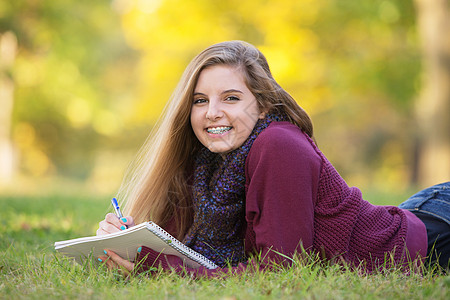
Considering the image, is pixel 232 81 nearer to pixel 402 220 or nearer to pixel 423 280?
pixel 402 220

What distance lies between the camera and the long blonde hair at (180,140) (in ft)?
8.84

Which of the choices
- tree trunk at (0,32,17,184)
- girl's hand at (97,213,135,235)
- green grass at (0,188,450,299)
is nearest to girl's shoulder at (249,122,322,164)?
green grass at (0,188,450,299)

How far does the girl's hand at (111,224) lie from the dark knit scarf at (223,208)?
371 millimetres

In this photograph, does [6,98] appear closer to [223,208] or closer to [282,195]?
[223,208]

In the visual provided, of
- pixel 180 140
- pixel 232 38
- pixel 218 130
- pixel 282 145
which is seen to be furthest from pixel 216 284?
pixel 232 38

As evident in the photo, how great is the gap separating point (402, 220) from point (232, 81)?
118 centimetres

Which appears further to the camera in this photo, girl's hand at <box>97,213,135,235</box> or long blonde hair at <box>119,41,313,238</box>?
long blonde hair at <box>119,41,313,238</box>

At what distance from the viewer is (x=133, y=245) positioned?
2.39 m

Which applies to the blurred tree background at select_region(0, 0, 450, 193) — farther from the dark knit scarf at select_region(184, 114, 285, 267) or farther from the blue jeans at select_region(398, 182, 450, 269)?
the dark knit scarf at select_region(184, 114, 285, 267)

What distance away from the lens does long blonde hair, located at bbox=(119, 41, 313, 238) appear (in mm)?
2693

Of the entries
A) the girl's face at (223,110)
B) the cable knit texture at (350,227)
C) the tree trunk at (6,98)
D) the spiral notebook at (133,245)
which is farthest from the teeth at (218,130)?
the tree trunk at (6,98)

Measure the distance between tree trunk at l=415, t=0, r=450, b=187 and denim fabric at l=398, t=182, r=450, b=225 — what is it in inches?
253

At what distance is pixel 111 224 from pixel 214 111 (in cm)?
80

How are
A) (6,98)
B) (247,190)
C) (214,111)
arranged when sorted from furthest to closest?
(6,98) < (214,111) < (247,190)
